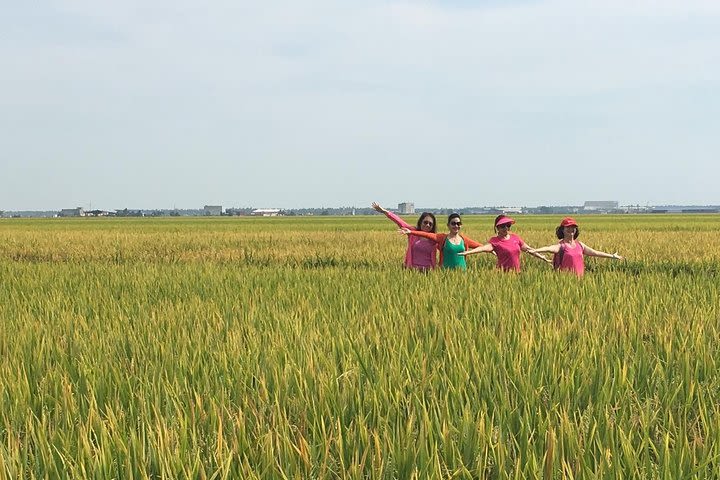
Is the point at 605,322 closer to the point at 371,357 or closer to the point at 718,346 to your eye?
the point at 718,346

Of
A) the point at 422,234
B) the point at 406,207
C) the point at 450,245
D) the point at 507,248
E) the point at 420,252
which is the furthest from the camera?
the point at 406,207

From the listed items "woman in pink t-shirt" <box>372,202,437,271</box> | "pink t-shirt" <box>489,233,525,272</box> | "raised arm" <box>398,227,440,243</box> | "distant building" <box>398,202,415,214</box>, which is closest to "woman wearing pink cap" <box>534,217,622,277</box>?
"pink t-shirt" <box>489,233,525,272</box>

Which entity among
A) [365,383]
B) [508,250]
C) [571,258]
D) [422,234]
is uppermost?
[422,234]

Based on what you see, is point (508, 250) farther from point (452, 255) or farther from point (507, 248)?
point (452, 255)

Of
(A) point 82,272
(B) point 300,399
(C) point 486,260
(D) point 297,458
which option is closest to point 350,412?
(B) point 300,399

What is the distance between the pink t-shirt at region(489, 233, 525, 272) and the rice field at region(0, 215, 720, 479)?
1.04 m

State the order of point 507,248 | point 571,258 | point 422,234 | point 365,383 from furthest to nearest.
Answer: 1. point 507,248
2. point 571,258
3. point 422,234
4. point 365,383

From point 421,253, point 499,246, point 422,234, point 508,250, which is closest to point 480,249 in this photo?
point 499,246

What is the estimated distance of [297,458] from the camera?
1.66 meters

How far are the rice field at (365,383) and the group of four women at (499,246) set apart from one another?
86cm

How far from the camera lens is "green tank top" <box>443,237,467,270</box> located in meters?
7.01

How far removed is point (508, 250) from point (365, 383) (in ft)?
15.6

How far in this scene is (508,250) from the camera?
6852 mm

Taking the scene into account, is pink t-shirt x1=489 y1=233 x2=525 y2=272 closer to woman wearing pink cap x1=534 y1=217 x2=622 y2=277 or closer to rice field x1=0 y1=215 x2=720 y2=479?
woman wearing pink cap x1=534 y1=217 x2=622 y2=277
